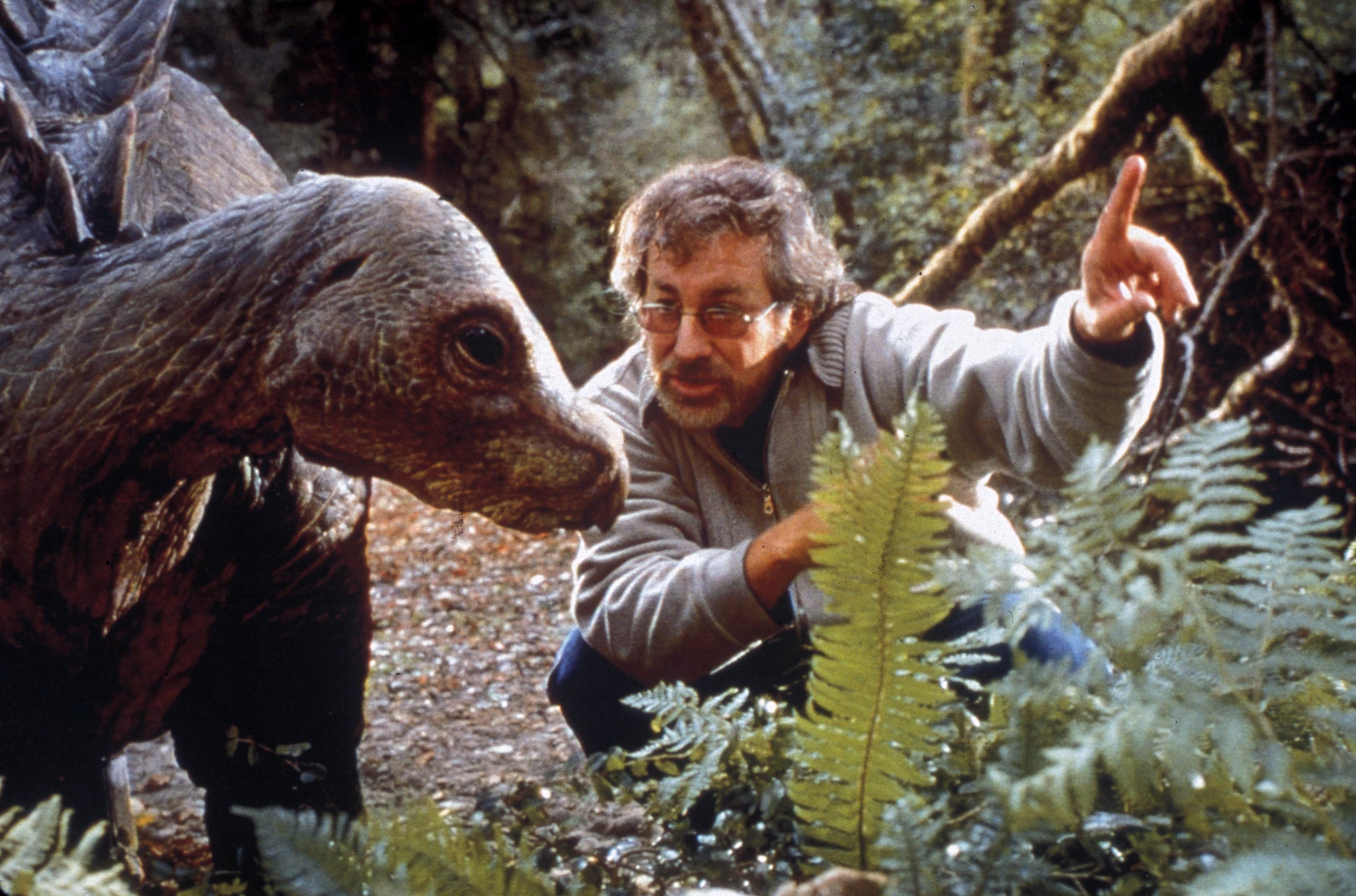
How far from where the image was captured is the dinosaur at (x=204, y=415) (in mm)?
1429

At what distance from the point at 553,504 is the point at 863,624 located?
0.65 metres

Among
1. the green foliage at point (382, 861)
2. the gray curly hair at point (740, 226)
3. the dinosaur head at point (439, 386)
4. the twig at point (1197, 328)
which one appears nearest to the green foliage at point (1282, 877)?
the green foliage at point (382, 861)

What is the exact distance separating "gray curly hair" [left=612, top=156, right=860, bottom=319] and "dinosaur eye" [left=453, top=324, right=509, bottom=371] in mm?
1494

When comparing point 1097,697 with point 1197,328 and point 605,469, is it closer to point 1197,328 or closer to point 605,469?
point 605,469

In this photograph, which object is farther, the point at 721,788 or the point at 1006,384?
the point at 1006,384

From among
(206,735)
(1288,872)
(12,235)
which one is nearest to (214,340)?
(12,235)

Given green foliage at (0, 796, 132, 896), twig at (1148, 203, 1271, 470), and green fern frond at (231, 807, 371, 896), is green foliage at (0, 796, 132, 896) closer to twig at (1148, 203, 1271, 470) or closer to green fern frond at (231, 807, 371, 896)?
green fern frond at (231, 807, 371, 896)

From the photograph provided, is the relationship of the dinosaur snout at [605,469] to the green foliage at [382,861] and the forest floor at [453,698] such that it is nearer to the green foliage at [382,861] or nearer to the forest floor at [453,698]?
the forest floor at [453,698]

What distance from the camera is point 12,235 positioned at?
1.74m

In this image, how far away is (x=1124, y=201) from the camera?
1.95 metres

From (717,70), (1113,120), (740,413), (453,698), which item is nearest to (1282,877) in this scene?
(740,413)

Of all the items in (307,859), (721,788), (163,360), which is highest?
(163,360)

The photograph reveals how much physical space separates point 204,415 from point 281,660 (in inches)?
32.3

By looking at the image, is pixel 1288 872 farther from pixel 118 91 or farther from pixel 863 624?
pixel 118 91
